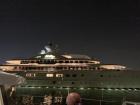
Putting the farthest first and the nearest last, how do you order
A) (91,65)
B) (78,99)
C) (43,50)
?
(43,50) < (91,65) < (78,99)

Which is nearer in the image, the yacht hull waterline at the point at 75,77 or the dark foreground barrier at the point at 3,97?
the dark foreground barrier at the point at 3,97

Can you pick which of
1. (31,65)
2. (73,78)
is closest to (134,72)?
(73,78)

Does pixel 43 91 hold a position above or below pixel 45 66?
below

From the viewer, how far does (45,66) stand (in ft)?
174

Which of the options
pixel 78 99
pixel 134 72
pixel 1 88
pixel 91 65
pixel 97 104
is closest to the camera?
pixel 78 99

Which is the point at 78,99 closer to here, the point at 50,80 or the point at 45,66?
the point at 50,80

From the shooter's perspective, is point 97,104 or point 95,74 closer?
point 97,104

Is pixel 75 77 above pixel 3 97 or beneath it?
beneath

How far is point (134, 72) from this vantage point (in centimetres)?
4525

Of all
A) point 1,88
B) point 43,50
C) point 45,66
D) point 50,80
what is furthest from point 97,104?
point 1,88

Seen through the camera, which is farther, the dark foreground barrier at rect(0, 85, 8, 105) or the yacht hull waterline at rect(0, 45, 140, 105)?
the yacht hull waterline at rect(0, 45, 140, 105)

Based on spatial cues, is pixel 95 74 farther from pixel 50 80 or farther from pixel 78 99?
pixel 78 99

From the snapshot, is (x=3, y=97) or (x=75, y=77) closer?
(x=3, y=97)

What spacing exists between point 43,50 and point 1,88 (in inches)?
2214
